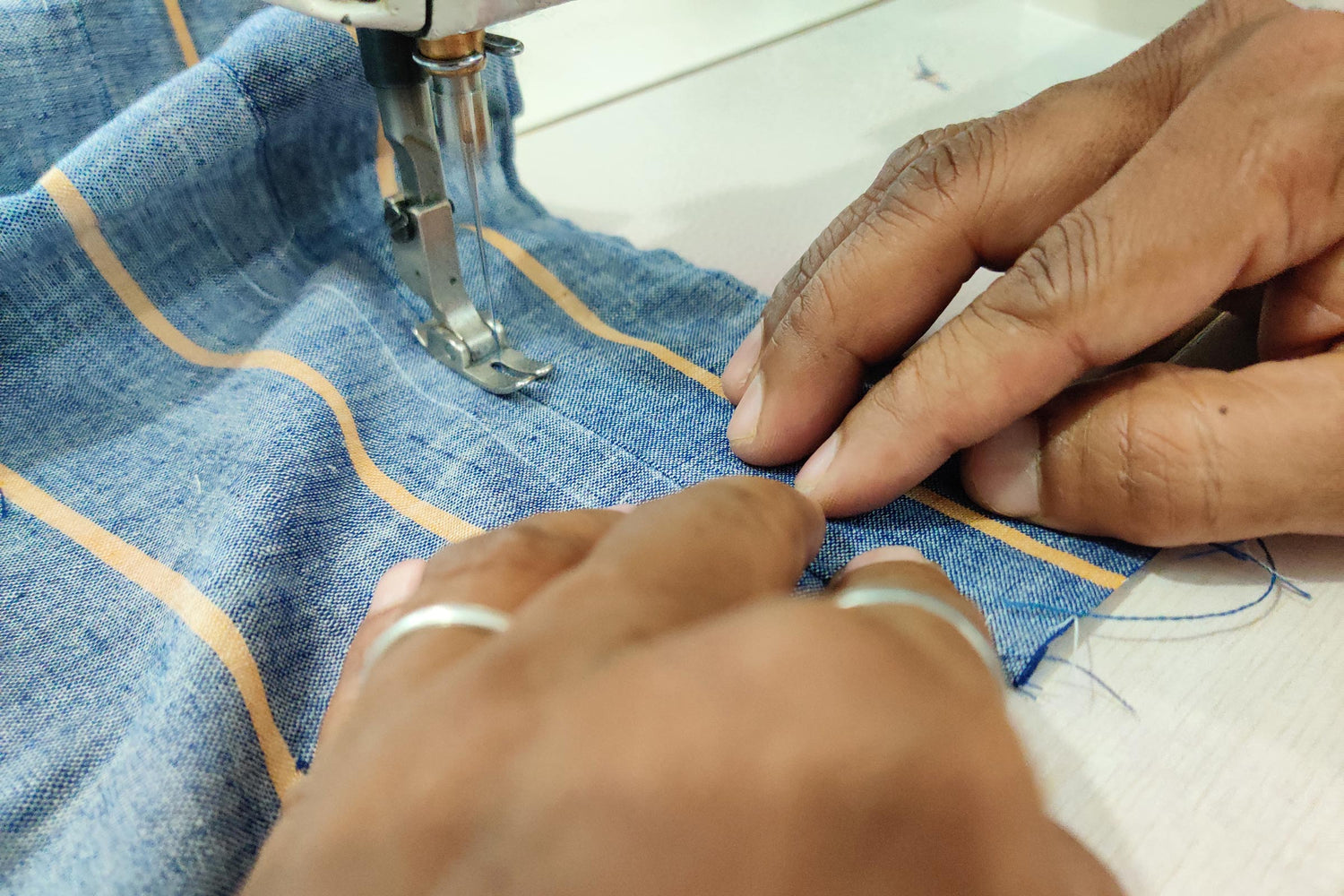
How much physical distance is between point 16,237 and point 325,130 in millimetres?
234

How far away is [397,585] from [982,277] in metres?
0.54

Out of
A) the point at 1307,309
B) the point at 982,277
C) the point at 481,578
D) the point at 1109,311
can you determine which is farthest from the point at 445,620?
the point at 982,277

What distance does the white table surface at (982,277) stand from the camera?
0.38 m

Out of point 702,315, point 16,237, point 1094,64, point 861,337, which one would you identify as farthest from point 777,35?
point 16,237

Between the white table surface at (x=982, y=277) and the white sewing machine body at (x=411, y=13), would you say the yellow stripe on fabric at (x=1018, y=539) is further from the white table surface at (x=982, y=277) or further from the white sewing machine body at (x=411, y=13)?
the white sewing machine body at (x=411, y=13)

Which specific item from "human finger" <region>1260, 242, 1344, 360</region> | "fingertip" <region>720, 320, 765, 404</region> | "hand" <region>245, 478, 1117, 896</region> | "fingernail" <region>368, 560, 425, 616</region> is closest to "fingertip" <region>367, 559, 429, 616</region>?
"fingernail" <region>368, 560, 425, 616</region>

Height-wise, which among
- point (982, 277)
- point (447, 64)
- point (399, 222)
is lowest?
point (982, 277)

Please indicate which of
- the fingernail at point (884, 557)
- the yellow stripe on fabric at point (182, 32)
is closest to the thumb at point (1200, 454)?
the fingernail at point (884, 557)

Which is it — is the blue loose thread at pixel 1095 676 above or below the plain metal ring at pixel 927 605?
below

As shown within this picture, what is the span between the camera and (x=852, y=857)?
0.75 feet

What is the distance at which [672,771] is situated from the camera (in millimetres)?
224

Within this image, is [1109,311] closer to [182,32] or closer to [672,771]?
[672,771]

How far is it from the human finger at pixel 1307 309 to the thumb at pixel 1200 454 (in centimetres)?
2

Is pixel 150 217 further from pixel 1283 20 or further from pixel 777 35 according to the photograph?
pixel 777 35
